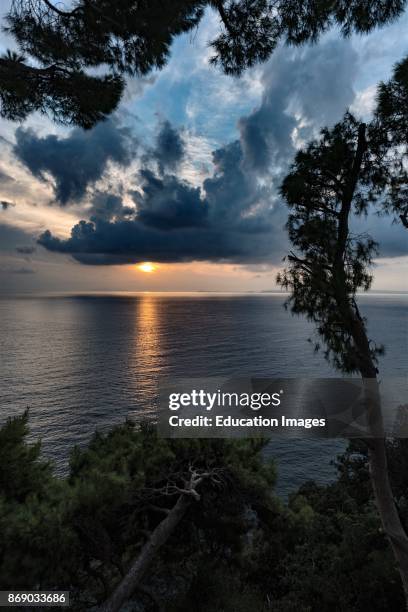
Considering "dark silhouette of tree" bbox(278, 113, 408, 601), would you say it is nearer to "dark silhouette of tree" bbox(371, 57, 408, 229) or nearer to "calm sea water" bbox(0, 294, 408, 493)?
"dark silhouette of tree" bbox(371, 57, 408, 229)

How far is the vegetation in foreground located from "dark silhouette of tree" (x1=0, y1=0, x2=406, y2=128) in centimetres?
976

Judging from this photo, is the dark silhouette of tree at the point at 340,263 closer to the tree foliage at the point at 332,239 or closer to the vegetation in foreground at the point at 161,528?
the tree foliage at the point at 332,239

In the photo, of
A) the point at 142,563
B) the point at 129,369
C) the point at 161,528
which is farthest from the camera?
the point at 129,369

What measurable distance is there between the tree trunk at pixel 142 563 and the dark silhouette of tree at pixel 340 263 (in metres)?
6.61

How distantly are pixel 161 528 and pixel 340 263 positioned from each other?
33.1ft

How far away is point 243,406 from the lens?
11047mm

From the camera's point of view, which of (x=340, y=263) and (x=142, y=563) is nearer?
(x=340, y=263)

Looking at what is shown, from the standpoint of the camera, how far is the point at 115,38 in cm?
914

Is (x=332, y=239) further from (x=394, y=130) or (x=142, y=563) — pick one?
(x=142, y=563)

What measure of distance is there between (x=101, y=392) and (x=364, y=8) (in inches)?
2221

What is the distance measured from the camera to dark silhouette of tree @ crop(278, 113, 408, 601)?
7.04 m

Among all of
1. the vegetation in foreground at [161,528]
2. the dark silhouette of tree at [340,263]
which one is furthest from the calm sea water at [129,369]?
the dark silhouette of tree at [340,263]

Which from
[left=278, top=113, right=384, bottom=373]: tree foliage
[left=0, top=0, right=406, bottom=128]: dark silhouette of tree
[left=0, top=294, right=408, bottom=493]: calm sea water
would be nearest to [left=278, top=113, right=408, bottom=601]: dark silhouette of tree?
[left=278, top=113, right=384, bottom=373]: tree foliage

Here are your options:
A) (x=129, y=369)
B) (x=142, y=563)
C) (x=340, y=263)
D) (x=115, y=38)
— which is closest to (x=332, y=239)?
(x=340, y=263)
